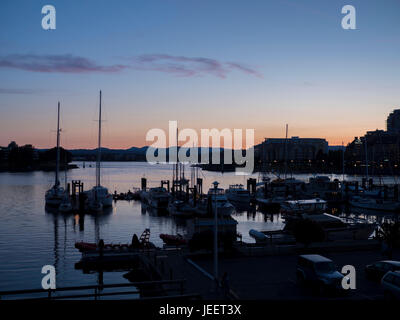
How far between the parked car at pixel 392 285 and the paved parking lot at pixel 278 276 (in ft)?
1.35

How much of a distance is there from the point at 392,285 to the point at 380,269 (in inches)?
95.8

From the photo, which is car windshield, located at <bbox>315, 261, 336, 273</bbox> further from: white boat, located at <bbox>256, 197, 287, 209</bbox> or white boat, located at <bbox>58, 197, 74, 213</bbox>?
white boat, located at <bbox>256, 197, 287, 209</bbox>

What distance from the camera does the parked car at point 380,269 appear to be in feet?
49.7

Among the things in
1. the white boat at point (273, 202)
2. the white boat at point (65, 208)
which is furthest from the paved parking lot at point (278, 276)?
the white boat at point (273, 202)

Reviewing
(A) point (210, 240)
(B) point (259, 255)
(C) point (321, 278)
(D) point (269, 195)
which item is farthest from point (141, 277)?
(D) point (269, 195)

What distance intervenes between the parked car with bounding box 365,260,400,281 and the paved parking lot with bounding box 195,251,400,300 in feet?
0.85

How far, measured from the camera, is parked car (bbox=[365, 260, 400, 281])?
597 inches

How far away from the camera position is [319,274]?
579 inches

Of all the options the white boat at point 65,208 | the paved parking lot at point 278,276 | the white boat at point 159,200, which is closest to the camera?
the paved parking lot at point 278,276

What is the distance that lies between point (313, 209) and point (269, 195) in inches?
928

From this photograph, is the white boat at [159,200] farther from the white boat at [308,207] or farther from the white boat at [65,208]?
the white boat at [308,207]

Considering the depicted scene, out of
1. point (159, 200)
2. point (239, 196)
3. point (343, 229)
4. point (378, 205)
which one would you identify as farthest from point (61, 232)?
point (378, 205)

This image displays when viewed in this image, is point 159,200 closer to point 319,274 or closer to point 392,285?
point 319,274

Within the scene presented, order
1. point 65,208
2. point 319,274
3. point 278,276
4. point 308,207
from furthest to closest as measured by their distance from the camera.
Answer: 1. point 65,208
2. point 308,207
3. point 278,276
4. point 319,274
